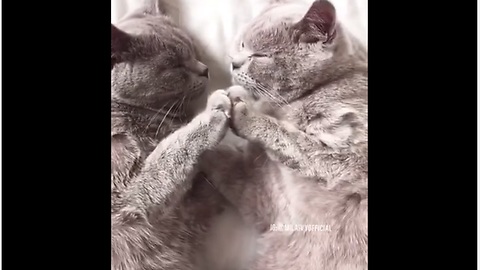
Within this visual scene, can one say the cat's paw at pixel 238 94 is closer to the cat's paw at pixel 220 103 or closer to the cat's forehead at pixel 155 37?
the cat's paw at pixel 220 103

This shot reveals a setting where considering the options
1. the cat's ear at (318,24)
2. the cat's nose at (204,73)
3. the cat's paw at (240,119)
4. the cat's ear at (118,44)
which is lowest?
the cat's paw at (240,119)

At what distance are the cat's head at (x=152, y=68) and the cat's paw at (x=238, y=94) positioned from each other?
0.07m

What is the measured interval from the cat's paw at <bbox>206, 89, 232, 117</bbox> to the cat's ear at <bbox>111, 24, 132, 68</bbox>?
25 centimetres

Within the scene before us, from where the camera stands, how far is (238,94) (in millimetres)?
1321

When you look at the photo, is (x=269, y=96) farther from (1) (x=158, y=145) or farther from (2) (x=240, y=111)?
(1) (x=158, y=145)

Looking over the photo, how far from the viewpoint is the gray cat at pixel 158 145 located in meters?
1.31

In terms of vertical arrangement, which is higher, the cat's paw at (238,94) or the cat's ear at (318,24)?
the cat's ear at (318,24)

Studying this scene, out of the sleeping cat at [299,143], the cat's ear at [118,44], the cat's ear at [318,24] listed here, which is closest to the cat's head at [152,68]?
the cat's ear at [118,44]

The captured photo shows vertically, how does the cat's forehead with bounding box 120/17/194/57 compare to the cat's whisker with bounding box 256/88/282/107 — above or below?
above

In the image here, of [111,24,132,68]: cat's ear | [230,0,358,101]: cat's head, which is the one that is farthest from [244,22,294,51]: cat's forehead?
[111,24,132,68]: cat's ear

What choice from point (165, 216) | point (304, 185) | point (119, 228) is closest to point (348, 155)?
point (304, 185)

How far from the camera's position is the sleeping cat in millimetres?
1297

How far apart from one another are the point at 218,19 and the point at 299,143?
0.37 meters

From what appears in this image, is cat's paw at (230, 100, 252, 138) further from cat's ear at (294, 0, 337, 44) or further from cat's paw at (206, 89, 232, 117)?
cat's ear at (294, 0, 337, 44)
